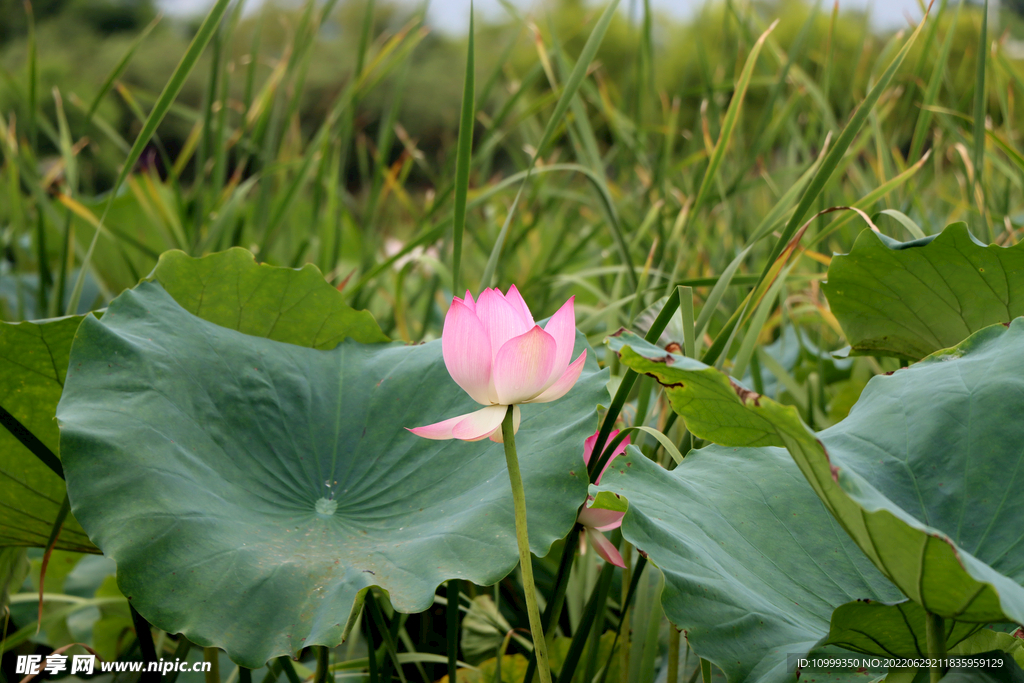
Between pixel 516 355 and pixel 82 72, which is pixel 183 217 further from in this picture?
pixel 82 72

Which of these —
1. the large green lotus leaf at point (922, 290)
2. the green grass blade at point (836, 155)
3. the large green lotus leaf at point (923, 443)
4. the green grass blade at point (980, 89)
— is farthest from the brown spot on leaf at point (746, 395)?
the green grass blade at point (980, 89)

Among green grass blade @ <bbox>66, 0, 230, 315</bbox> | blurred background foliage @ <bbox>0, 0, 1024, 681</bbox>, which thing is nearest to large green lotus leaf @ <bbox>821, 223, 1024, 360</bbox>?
blurred background foliage @ <bbox>0, 0, 1024, 681</bbox>

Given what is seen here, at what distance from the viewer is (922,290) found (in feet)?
2.11

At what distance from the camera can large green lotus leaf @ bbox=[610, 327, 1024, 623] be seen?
361mm

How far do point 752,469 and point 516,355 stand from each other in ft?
0.76

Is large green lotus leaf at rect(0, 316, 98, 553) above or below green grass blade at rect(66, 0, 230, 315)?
below

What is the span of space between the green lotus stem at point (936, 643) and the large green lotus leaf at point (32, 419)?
612 millimetres

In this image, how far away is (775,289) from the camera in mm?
754

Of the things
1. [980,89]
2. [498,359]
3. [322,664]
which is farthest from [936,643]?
[980,89]

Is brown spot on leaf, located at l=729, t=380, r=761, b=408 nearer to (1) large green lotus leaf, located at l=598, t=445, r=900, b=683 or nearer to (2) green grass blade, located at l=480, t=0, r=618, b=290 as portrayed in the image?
(1) large green lotus leaf, located at l=598, t=445, r=900, b=683

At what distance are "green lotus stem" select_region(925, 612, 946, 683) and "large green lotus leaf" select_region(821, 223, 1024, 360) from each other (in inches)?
13.0

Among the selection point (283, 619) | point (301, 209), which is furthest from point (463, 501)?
point (301, 209)

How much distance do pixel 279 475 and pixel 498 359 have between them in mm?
304

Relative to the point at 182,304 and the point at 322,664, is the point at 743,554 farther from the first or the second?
the point at 182,304
